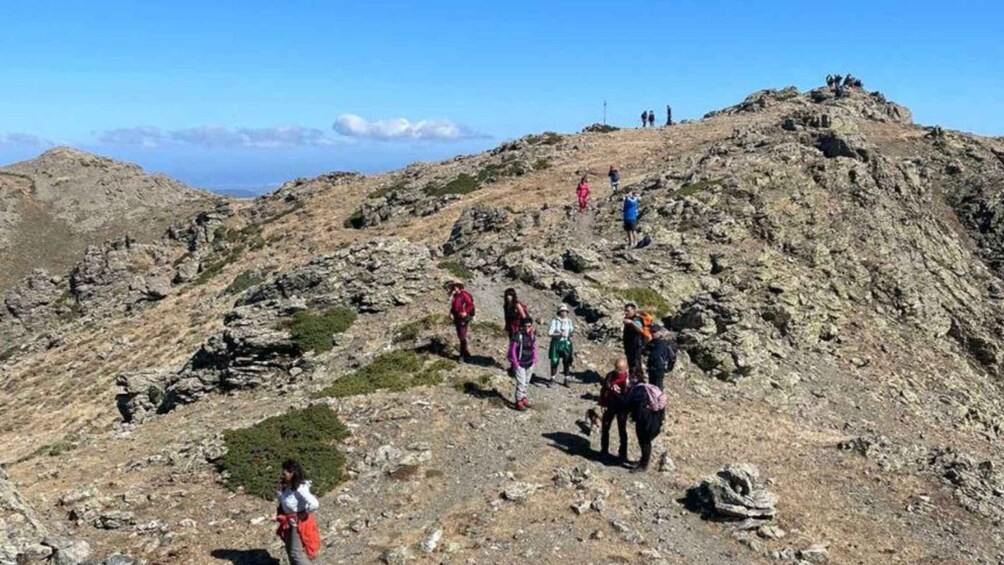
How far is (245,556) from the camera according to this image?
49.7ft

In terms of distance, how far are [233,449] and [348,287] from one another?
12.3m

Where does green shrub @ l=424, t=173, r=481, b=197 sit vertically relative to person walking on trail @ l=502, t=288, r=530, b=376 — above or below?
above

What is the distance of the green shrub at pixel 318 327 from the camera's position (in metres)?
27.2

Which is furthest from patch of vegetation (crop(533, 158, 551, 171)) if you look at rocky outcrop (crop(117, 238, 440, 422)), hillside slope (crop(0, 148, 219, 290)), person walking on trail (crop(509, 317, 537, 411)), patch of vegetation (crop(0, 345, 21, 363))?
hillside slope (crop(0, 148, 219, 290))

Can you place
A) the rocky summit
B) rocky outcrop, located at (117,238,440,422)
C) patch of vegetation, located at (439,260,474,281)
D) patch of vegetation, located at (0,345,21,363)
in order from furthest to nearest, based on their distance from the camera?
patch of vegetation, located at (0,345,21,363), patch of vegetation, located at (439,260,474,281), rocky outcrop, located at (117,238,440,422), the rocky summit

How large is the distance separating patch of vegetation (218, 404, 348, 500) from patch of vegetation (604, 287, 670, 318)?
49.3 ft

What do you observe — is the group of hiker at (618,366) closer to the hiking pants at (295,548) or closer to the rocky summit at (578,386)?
the rocky summit at (578,386)

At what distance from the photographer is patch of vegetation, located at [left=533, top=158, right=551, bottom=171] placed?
7104 centimetres

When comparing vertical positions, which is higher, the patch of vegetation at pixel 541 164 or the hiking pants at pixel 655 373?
the patch of vegetation at pixel 541 164

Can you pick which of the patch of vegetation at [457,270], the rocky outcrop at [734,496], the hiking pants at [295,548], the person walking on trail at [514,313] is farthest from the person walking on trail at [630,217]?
the hiking pants at [295,548]

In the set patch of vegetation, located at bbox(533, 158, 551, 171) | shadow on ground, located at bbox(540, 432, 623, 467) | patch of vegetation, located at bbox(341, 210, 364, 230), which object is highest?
patch of vegetation, located at bbox(533, 158, 551, 171)

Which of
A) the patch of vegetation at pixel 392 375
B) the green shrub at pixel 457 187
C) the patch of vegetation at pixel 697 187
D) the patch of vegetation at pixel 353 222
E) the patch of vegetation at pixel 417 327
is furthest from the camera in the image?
the green shrub at pixel 457 187

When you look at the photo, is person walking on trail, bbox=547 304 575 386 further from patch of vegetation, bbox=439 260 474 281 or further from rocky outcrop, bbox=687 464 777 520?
patch of vegetation, bbox=439 260 474 281

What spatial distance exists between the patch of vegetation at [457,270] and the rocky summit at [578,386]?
29cm
